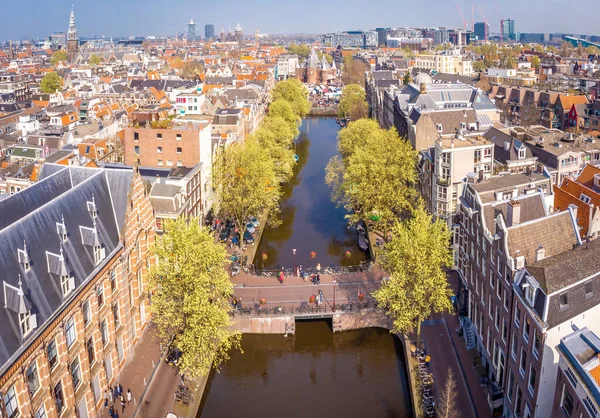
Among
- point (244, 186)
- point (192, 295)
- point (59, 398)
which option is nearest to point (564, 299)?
point (192, 295)

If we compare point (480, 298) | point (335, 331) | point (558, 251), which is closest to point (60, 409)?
point (335, 331)

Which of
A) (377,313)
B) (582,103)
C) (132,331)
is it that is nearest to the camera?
(132,331)

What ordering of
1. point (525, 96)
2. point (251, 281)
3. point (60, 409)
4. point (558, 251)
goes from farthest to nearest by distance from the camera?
point (525, 96)
point (251, 281)
point (558, 251)
point (60, 409)

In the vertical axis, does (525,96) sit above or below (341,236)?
above

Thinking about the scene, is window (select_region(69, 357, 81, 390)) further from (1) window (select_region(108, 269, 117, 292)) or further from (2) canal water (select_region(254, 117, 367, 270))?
(2) canal water (select_region(254, 117, 367, 270))

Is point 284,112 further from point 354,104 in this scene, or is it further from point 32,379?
point 32,379

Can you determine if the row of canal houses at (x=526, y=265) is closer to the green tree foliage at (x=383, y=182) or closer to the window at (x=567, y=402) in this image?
the window at (x=567, y=402)

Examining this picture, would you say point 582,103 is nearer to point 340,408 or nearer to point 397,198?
point 397,198
